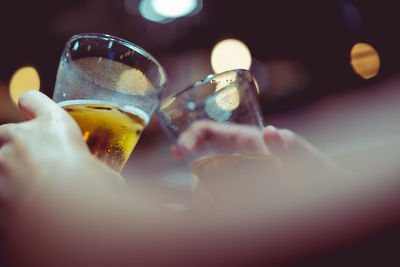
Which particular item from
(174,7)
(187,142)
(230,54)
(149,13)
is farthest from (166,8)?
(187,142)

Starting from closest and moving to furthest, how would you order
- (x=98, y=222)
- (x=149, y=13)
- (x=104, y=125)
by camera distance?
(x=98, y=222), (x=104, y=125), (x=149, y=13)

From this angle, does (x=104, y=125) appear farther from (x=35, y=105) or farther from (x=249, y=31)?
(x=249, y=31)

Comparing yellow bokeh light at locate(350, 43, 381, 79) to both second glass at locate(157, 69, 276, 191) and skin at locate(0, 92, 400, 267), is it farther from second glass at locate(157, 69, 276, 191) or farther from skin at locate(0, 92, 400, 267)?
skin at locate(0, 92, 400, 267)

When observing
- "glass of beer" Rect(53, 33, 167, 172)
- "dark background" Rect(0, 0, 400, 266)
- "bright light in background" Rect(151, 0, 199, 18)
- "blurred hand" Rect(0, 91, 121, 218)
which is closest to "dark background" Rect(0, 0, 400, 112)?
"dark background" Rect(0, 0, 400, 266)

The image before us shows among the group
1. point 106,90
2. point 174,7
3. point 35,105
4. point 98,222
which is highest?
point 174,7

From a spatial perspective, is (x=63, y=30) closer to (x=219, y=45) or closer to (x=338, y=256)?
(x=219, y=45)

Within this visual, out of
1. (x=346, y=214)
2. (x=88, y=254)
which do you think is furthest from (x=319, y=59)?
(x=88, y=254)

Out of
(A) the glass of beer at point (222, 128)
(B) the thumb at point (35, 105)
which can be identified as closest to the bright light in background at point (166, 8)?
(A) the glass of beer at point (222, 128)
